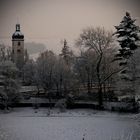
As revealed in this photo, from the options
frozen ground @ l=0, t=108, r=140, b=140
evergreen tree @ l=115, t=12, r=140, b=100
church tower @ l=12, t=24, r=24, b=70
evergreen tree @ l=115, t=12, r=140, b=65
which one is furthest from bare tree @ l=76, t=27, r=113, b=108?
church tower @ l=12, t=24, r=24, b=70

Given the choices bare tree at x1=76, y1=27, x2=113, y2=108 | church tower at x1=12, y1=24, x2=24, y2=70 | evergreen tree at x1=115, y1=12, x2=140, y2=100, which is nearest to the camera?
evergreen tree at x1=115, y1=12, x2=140, y2=100

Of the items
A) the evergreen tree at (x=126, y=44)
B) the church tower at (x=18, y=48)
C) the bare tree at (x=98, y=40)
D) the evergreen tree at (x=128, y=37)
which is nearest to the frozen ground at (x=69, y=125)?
the evergreen tree at (x=126, y=44)

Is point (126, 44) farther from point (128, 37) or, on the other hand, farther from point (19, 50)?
point (19, 50)

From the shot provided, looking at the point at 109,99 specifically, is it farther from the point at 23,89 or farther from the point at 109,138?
the point at 109,138

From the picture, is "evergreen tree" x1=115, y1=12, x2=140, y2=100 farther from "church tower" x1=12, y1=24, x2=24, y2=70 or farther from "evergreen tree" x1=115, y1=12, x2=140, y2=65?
"church tower" x1=12, y1=24, x2=24, y2=70

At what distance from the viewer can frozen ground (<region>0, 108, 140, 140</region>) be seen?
8.77m

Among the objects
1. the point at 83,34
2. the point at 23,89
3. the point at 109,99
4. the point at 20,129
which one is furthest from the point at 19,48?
the point at 20,129

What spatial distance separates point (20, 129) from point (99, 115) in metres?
3.08

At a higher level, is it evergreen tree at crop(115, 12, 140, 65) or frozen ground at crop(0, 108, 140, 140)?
evergreen tree at crop(115, 12, 140, 65)

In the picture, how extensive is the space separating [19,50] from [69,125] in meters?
9.91

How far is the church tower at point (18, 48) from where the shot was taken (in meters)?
17.8

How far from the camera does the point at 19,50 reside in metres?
19.6

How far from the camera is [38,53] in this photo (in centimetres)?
1870

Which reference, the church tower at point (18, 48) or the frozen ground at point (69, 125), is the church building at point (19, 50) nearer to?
the church tower at point (18, 48)
